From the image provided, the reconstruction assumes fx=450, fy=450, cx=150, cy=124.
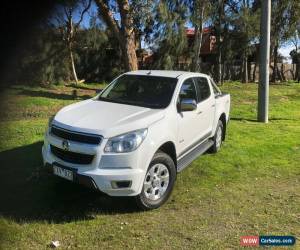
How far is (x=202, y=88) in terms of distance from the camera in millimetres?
7758

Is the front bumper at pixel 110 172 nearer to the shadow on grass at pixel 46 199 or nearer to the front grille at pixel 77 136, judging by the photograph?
the front grille at pixel 77 136

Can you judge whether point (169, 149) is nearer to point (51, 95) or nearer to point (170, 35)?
point (51, 95)

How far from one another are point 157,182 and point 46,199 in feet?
4.71

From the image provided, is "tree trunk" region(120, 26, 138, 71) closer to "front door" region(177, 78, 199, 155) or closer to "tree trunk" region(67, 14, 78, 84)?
"tree trunk" region(67, 14, 78, 84)

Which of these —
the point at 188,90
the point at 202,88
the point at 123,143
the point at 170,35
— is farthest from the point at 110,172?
the point at 170,35

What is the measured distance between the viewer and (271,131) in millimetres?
10969

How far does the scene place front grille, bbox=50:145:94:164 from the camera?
525 cm

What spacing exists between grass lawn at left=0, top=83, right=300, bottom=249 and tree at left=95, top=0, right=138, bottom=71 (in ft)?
25.3

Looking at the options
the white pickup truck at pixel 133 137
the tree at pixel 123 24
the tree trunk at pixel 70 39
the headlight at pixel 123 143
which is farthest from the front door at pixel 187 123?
the tree trunk at pixel 70 39

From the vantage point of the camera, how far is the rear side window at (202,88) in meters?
7.48

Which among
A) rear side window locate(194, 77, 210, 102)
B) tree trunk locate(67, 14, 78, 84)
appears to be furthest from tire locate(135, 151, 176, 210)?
tree trunk locate(67, 14, 78, 84)

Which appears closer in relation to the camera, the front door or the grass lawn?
the grass lawn

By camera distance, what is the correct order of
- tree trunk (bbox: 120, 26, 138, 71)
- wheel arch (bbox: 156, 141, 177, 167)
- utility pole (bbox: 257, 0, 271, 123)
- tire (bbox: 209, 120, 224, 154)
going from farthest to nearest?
tree trunk (bbox: 120, 26, 138, 71) < utility pole (bbox: 257, 0, 271, 123) < tire (bbox: 209, 120, 224, 154) < wheel arch (bbox: 156, 141, 177, 167)

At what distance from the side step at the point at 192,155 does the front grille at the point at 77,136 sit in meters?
1.52
